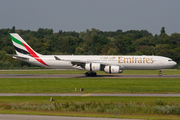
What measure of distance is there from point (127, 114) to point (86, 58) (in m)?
38.1

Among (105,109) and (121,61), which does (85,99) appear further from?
(121,61)

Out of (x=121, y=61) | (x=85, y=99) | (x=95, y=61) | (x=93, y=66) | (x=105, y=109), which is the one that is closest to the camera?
(x=105, y=109)

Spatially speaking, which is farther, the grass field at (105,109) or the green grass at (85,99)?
the green grass at (85,99)

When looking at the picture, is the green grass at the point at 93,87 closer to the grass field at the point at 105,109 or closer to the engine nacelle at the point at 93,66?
the grass field at the point at 105,109

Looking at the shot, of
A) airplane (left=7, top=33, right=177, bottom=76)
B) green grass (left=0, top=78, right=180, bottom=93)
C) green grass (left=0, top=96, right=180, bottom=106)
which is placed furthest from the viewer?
airplane (left=7, top=33, right=177, bottom=76)

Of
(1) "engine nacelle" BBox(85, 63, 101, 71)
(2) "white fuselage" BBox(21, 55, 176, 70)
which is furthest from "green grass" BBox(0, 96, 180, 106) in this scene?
(2) "white fuselage" BBox(21, 55, 176, 70)

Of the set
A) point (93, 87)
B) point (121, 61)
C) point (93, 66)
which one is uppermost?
point (121, 61)

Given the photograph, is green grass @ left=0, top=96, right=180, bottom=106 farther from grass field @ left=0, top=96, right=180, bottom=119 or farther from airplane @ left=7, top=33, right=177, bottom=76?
airplane @ left=7, top=33, right=177, bottom=76

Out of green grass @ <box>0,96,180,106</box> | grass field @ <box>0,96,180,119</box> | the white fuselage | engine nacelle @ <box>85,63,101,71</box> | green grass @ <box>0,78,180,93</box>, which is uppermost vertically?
the white fuselage

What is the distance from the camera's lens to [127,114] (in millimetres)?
20500

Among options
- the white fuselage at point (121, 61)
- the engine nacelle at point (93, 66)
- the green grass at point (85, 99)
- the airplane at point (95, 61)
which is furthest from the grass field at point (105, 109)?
the white fuselage at point (121, 61)

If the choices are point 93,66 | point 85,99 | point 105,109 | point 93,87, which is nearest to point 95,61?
point 93,66

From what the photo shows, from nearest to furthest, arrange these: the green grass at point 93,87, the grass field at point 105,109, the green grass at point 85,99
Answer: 1. the grass field at point 105,109
2. the green grass at point 85,99
3. the green grass at point 93,87

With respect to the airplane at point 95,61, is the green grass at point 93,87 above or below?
below
